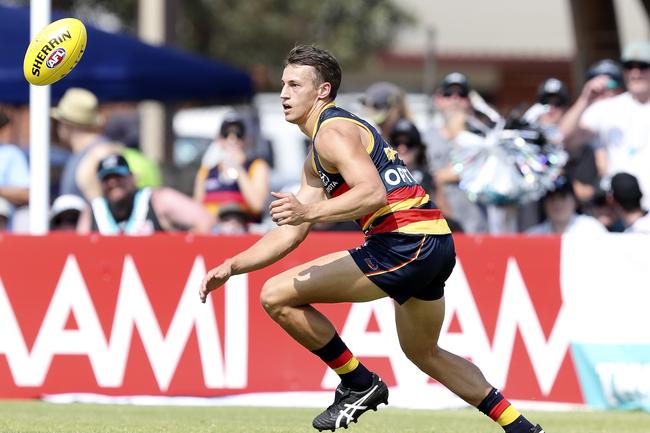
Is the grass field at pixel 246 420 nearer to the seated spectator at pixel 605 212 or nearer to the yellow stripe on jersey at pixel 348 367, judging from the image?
the yellow stripe on jersey at pixel 348 367

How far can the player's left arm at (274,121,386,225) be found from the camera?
695 centimetres

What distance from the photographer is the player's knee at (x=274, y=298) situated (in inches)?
295

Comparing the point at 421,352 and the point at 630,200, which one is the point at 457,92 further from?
the point at 421,352

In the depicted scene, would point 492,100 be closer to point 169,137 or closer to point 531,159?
point 169,137

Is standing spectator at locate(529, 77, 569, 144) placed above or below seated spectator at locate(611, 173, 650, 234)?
above

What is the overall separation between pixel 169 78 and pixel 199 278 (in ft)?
20.4

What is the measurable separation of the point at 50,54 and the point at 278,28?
88.5 ft

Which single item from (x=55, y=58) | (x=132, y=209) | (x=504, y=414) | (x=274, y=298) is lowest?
(x=504, y=414)

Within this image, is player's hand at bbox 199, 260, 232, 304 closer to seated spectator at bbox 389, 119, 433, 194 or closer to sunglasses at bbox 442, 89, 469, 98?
seated spectator at bbox 389, 119, 433, 194

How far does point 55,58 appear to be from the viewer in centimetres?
877

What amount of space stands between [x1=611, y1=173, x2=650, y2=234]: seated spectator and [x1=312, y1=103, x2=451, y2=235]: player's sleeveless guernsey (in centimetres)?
398

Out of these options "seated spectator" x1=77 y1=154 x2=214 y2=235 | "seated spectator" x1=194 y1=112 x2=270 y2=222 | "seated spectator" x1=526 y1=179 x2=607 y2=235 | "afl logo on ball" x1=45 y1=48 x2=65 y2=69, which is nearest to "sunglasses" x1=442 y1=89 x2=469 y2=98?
"seated spectator" x1=526 y1=179 x2=607 y2=235

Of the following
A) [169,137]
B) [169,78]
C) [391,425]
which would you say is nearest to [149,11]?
[169,137]

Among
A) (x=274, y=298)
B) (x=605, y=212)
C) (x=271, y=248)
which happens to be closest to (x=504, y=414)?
(x=274, y=298)
